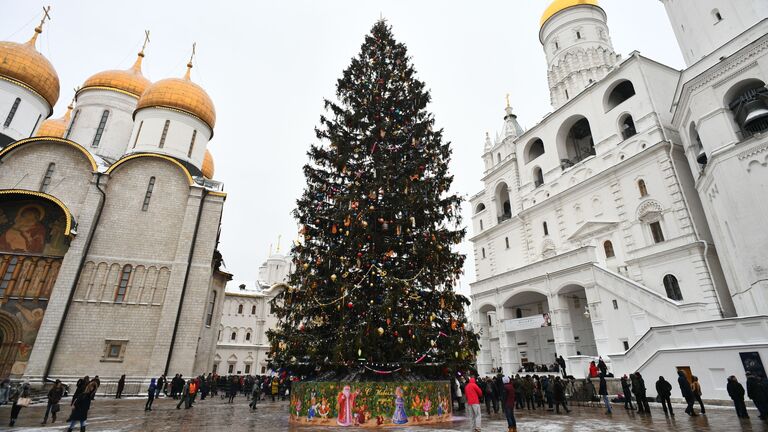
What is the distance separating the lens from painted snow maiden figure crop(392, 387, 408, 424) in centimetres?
903

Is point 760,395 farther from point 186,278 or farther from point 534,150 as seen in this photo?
point 534,150

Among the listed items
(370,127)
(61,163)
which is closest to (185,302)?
(61,163)

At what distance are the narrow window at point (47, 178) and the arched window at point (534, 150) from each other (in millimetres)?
32217

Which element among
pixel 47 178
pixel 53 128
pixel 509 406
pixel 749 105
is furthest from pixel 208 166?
pixel 749 105

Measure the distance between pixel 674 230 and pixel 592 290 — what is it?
17.2 ft

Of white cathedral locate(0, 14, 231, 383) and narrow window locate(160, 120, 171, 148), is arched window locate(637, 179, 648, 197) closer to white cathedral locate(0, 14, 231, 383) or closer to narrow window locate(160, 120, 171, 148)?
white cathedral locate(0, 14, 231, 383)

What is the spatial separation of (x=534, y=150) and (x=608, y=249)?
11671 mm

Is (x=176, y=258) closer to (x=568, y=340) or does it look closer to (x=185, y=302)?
(x=185, y=302)

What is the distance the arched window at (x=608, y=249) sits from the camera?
22742 millimetres

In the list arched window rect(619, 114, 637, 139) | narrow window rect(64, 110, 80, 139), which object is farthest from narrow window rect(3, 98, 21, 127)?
arched window rect(619, 114, 637, 139)

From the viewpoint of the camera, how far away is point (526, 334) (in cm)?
2694

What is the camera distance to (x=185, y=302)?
2008cm

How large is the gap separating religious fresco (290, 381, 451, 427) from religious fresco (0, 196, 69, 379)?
17.0 metres

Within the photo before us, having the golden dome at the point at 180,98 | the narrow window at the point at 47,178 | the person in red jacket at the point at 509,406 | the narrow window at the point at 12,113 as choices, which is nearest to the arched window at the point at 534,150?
the golden dome at the point at 180,98
